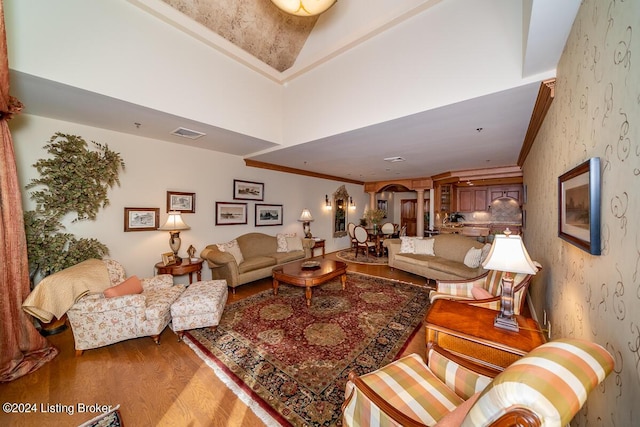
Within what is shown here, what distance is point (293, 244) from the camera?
5.36 meters

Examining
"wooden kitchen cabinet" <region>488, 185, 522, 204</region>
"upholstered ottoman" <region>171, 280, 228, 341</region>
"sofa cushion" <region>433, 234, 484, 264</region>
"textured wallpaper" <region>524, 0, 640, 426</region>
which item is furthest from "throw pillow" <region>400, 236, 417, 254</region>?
"wooden kitchen cabinet" <region>488, 185, 522, 204</region>

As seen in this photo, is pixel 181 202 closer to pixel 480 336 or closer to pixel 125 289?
pixel 125 289

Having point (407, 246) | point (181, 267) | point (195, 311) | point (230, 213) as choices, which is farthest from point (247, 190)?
point (407, 246)

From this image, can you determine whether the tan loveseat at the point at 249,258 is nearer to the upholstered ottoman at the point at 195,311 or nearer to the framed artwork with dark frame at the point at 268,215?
the framed artwork with dark frame at the point at 268,215

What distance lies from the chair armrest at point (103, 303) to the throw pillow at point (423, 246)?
184 inches

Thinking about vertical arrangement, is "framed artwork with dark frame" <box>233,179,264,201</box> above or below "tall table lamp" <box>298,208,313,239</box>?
above

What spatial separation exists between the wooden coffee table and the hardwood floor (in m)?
1.48

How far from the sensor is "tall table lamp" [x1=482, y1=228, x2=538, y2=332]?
60.2 inches

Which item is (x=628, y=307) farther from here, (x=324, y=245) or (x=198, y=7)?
(x=324, y=245)

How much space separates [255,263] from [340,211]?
4.19 m

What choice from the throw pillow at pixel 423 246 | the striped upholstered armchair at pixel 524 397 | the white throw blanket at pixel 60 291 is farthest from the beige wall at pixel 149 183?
the striped upholstered armchair at pixel 524 397

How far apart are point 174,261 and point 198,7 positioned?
367 cm

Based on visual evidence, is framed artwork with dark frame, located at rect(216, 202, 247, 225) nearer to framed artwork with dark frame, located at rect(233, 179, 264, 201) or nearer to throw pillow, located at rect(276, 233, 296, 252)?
framed artwork with dark frame, located at rect(233, 179, 264, 201)

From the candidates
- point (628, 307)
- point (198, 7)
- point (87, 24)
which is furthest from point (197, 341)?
point (198, 7)
